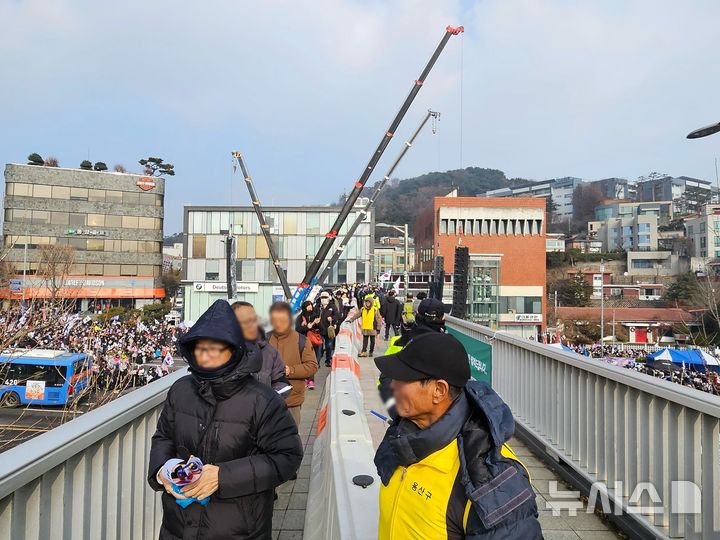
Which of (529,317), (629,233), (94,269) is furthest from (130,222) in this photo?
(629,233)

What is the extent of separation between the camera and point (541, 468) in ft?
16.6

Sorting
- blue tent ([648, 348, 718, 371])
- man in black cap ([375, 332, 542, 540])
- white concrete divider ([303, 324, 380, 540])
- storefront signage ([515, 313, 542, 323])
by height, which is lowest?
storefront signage ([515, 313, 542, 323])

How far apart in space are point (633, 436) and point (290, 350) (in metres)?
3.08

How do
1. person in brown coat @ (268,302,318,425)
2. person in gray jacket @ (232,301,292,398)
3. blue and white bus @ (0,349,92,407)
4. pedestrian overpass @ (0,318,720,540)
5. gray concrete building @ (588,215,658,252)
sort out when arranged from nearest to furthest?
pedestrian overpass @ (0,318,720,540) → person in gray jacket @ (232,301,292,398) → person in brown coat @ (268,302,318,425) → blue and white bus @ (0,349,92,407) → gray concrete building @ (588,215,658,252)

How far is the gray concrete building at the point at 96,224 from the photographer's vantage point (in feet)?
203

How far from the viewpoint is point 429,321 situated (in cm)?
524

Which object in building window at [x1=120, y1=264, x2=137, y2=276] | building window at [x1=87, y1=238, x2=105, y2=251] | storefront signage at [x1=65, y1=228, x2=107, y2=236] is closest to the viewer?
storefront signage at [x1=65, y1=228, x2=107, y2=236]

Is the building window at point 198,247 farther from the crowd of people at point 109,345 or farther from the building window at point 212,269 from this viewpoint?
the crowd of people at point 109,345

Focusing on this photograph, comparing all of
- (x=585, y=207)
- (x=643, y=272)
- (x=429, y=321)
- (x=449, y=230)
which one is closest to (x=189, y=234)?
(x=449, y=230)

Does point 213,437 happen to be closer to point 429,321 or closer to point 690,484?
point 690,484

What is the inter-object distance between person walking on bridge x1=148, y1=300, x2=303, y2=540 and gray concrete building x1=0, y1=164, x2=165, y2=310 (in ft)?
217

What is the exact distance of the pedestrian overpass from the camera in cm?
219

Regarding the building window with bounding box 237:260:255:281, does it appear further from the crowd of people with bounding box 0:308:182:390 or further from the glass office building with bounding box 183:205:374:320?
the crowd of people with bounding box 0:308:182:390

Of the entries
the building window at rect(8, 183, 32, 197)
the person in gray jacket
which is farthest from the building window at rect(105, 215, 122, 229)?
the person in gray jacket
